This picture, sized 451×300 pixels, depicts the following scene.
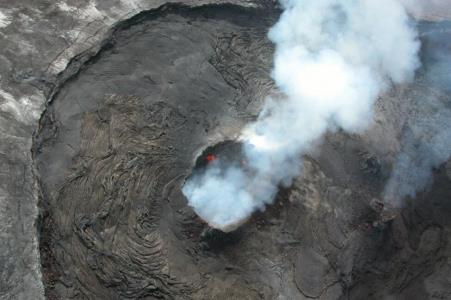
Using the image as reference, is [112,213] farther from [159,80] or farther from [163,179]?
[159,80]

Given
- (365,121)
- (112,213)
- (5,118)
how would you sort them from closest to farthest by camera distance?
(112,213)
(5,118)
(365,121)

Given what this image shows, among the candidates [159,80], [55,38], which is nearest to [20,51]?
[55,38]

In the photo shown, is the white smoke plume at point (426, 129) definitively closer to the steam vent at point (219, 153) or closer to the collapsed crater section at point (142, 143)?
the steam vent at point (219, 153)

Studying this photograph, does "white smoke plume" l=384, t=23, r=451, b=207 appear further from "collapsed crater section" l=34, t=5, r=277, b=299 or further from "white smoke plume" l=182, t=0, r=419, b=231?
"collapsed crater section" l=34, t=5, r=277, b=299

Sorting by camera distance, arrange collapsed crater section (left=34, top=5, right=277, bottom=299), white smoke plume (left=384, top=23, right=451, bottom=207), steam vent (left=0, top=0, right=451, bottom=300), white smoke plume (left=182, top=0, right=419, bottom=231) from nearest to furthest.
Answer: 1. collapsed crater section (left=34, top=5, right=277, bottom=299)
2. steam vent (left=0, top=0, right=451, bottom=300)
3. white smoke plume (left=182, top=0, right=419, bottom=231)
4. white smoke plume (left=384, top=23, right=451, bottom=207)

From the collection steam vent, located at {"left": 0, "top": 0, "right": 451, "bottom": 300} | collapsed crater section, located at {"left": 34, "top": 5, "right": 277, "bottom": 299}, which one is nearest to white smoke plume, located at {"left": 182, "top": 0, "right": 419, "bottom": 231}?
steam vent, located at {"left": 0, "top": 0, "right": 451, "bottom": 300}

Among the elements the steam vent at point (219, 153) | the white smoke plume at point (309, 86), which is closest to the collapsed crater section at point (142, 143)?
the steam vent at point (219, 153)

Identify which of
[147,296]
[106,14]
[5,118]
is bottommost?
[147,296]
